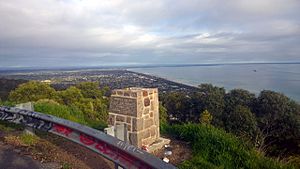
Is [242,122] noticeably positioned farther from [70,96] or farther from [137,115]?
[137,115]

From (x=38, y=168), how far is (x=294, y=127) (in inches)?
1112

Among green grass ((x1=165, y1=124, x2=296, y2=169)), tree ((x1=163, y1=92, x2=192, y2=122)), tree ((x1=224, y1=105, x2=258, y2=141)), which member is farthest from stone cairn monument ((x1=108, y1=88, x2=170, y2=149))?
tree ((x1=163, y1=92, x2=192, y2=122))

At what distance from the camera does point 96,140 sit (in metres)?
3.88

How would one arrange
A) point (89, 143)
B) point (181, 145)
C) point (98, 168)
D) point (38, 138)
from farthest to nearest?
point (181, 145) → point (38, 138) → point (98, 168) → point (89, 143)

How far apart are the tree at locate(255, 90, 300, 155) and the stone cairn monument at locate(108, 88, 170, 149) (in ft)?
71.9

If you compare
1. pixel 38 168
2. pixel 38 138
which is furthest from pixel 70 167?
pixel 38 138

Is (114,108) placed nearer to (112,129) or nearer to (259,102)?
(112,129)

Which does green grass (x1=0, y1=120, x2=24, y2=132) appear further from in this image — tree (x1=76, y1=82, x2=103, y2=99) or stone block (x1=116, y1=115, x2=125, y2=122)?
tree (x1=76, y1=82, x2=103, y2=99)

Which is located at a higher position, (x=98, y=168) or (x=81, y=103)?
(x=98, y=168)

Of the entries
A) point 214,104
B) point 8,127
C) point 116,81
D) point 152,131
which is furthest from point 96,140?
point 116,81

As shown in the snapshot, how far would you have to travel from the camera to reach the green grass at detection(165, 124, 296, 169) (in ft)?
16.1

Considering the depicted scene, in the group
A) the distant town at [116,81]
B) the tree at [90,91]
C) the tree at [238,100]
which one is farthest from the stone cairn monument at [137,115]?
the distant town at [116,81]

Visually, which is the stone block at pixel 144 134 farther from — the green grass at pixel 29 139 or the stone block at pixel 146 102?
the green grass at pixel 29 139

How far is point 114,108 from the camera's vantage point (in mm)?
6680
